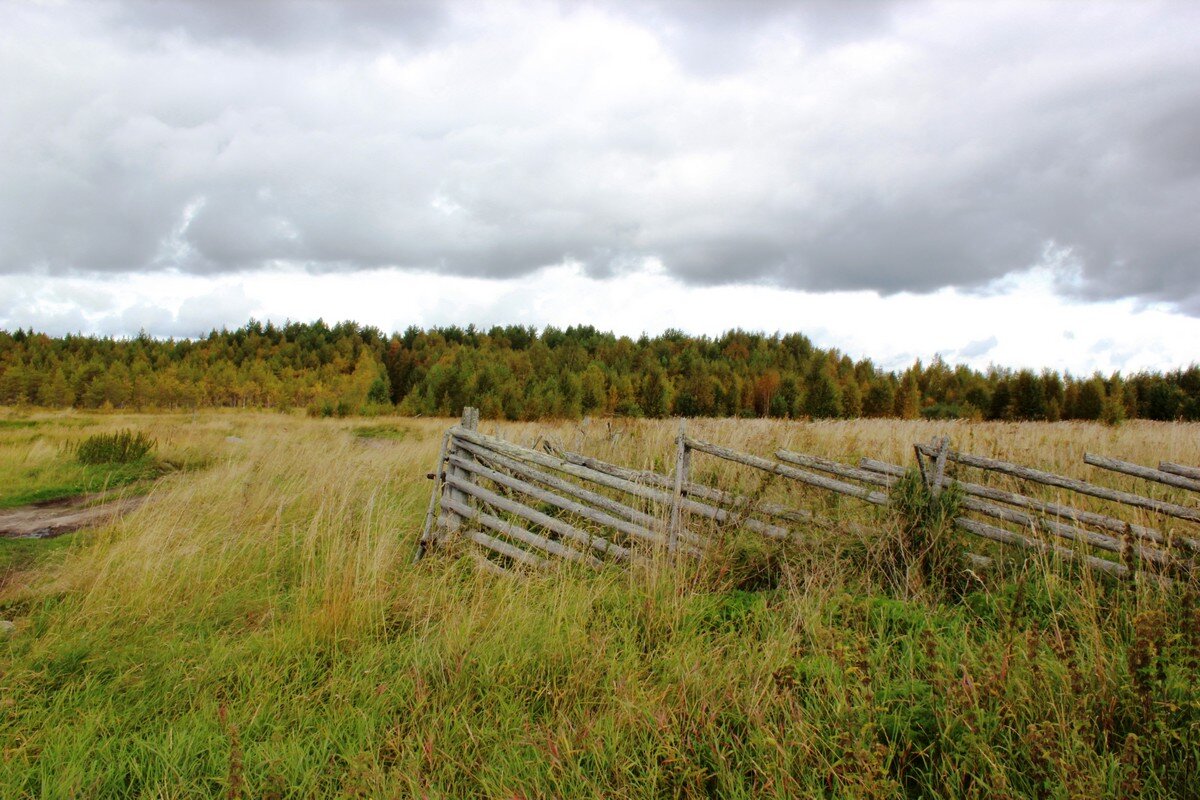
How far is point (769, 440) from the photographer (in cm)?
982

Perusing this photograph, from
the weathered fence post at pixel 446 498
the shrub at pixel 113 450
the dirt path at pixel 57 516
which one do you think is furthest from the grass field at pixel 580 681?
the shrub at pixel 113 450

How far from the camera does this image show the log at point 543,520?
5383mm

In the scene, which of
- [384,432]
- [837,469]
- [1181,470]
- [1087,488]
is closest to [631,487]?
[837,469]

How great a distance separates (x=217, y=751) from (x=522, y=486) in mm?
3318

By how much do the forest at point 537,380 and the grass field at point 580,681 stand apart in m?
27.5

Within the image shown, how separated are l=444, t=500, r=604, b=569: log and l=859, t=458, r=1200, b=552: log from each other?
2343 millimetres

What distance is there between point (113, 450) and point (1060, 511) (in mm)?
15988

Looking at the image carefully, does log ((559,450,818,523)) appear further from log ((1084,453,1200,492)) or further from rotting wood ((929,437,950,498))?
log ((1084,453,1200,492))

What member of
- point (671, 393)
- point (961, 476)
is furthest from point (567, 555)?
point (671, 393)

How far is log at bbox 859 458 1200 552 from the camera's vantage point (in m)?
4.25

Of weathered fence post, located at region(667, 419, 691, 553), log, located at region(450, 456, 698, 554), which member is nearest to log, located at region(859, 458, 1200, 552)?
weathered fence post, located at region(667, 419, 691, 553)

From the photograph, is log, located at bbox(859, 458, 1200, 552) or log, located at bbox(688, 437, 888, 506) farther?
log, located at bbox(688, 437, 888, 506)

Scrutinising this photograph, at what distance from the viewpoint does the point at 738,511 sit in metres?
5.13

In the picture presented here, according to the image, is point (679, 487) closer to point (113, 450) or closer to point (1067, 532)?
point (1067, 532)
